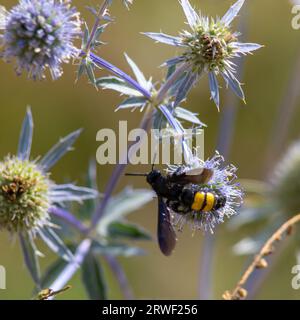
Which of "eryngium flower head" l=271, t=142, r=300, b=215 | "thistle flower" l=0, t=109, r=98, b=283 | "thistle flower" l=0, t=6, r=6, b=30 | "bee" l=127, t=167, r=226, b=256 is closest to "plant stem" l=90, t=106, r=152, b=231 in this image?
"thistle flower" l=0, t=109, r=98, b=283

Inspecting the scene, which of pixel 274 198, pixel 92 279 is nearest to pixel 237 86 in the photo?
pixel 92 279

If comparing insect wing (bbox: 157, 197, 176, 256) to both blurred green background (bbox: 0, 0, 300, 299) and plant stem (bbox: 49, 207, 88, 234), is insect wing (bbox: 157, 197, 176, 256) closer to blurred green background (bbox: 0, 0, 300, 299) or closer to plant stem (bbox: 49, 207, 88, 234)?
plant stem (bbox: 49, 207, 88, 234)

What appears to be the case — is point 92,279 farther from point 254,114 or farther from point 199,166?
point 254,114

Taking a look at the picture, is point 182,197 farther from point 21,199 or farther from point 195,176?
point 21,199

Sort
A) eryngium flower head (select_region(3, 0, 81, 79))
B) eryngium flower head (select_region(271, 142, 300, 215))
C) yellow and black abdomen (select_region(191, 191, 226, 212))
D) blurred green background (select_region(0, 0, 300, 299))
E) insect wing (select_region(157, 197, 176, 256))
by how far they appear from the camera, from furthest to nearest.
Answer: blurred green background (select_region(0, 0, 300, 299))
eryngium flower head (select_region(271, 142, 300, 215))
insect wing (select_region(157, 197, 176, 256))
yellow and black abdomen (select_region(191, 191, 226, 212))
eryngium flower head (select_region(3, 0, 81, 79))

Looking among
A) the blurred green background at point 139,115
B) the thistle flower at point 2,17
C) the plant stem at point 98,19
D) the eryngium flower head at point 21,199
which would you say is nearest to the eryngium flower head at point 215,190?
the plant stem at point 98,19

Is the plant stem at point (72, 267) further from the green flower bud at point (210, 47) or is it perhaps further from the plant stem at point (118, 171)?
the green flower bud at point (210, 47)

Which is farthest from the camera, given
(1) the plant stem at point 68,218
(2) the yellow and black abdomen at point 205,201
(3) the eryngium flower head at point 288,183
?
(3) the eryngium flower head at point 288,183
